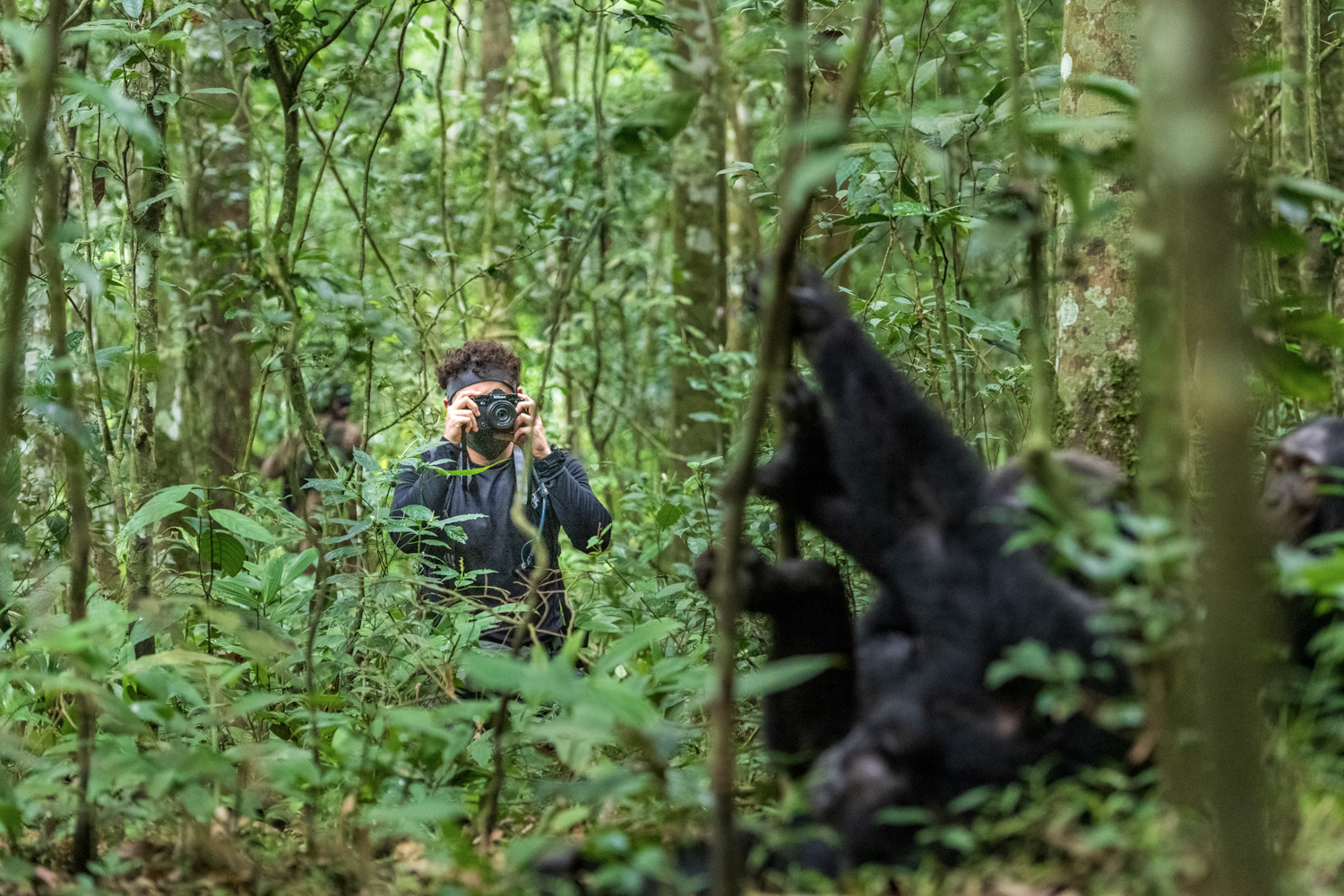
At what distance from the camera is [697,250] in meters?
8.61

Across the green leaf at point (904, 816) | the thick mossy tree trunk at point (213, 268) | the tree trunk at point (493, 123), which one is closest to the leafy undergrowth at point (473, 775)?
the green leaf at point (904, 816)

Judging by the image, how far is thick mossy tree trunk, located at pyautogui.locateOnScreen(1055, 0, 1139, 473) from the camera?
3410mm

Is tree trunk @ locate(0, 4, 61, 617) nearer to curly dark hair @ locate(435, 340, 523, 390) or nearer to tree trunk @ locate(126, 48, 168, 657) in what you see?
tree trunk @ locate(126, 48, 168, 657)

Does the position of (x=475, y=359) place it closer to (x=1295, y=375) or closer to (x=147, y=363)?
(x=147, y=363)

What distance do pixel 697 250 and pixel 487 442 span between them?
14.0 feet

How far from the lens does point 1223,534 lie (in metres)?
1.37

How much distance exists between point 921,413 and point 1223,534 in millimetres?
868

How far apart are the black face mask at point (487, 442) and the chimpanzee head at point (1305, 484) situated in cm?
302

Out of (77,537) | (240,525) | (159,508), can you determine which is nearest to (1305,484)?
(77,537)

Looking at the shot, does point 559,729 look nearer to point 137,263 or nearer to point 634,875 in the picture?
point 634,875

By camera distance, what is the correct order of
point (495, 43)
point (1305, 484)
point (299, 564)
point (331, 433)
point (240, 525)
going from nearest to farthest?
point (1305, 484) → point (240, 525) → point (299, 564) → point (331, 433) → point (495, 43)

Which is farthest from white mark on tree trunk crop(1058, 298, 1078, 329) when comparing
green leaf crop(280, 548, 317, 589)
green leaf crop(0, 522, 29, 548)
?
green leaf crop(0, 522, 29, 548)

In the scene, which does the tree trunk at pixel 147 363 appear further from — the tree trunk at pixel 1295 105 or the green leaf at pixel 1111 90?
the tree trunk at pixel 1295 105

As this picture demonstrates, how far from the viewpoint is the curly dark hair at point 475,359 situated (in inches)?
198
